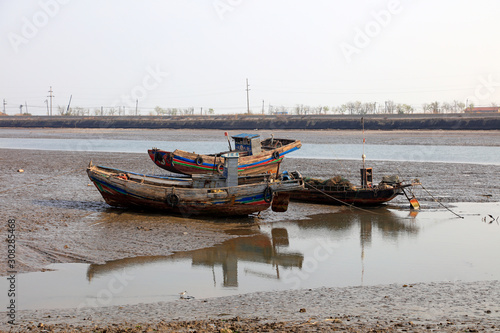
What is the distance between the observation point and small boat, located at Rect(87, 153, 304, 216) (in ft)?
53.2

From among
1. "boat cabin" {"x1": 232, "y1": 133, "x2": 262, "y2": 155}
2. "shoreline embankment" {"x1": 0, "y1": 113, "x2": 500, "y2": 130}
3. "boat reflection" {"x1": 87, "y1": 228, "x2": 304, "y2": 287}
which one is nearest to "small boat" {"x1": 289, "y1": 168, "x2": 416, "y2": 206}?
"boat cabin" {"x1": 232, "y1": 133, "x2": 262, "y2": 155}

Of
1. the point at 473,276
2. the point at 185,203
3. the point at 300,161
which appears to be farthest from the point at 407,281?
the point at 300,161

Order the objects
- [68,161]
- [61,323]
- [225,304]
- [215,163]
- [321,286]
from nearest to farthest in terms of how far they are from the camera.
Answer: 1. [61,323]
2. [225,304]
3. [321,286]
4. [215,163]
5. [68,161]

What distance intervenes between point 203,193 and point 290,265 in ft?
16.2

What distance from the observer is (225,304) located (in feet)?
29.3

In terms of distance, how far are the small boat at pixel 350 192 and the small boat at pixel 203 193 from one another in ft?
9.31

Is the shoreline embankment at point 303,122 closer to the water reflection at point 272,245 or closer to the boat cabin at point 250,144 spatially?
the boat cabin at point 250,144

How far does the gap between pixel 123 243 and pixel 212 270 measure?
2873mm

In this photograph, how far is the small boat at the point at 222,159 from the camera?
22688 mm

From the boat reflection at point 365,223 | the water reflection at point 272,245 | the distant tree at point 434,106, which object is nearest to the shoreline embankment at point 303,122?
the distant tree at point 434,106

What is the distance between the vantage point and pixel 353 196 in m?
19.0

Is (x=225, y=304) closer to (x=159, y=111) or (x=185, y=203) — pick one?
(x=185, y=203)

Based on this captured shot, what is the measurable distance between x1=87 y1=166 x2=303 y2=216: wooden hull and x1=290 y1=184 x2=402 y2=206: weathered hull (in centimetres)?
296

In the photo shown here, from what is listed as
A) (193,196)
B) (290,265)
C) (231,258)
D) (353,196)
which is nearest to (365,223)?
(353,196)
